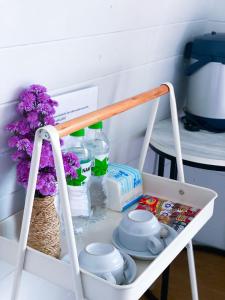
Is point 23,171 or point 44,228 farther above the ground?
point 23,171

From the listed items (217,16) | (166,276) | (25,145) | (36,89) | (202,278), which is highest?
(217,16)

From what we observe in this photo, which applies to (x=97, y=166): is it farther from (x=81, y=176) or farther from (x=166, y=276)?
(x=166, y=276)

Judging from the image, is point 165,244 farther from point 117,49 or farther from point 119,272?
point 117,49

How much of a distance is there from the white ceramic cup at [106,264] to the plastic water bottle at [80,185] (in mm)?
184

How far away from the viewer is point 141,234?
108 centimetres

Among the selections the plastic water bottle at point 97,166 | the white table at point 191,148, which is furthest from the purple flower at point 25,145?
the white table at point 191,148

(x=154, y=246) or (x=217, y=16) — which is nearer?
(x=154, y=246)

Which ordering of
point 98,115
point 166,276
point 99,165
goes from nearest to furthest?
point 98,115, point 99,165, point 166,276

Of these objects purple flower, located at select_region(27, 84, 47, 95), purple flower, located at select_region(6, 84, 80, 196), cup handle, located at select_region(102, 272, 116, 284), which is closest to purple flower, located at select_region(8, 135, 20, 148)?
purple flower, located at select_region(6, 84, 80, 196)

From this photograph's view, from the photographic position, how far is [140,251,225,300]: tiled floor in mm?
1970

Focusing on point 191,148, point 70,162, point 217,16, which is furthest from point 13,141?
point 217,16

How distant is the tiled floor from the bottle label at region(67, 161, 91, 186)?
3.17 feet

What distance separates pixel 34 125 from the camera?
1031mm

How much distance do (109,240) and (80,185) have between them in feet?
0.52
